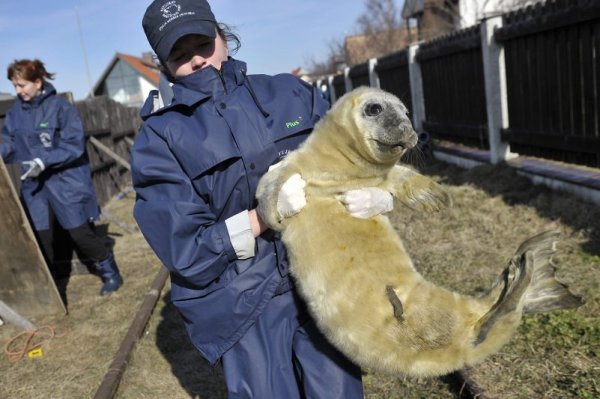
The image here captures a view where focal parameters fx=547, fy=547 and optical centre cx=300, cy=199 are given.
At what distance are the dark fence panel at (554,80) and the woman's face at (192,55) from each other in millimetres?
4826

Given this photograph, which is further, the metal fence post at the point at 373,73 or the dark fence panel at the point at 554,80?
the metal fence post at the point at 373,73

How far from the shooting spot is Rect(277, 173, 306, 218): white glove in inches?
74.2

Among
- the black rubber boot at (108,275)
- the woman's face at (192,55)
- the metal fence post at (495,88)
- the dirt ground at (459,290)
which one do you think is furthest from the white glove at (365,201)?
the metal fence post at (495,88)

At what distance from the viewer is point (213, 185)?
216cm

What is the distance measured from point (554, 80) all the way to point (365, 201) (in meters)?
5.65

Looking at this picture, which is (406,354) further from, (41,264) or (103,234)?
(103,234)

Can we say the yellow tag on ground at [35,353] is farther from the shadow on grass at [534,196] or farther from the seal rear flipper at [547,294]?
the shadow on grass at [534,196]

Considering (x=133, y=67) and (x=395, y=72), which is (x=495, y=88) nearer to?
(x=395, y=72)

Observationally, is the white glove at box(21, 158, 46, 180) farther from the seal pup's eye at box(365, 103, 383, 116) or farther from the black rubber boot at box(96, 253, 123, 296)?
the seal pup's eye at box(365, 103, 383, 116)

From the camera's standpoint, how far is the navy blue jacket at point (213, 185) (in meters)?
2.03

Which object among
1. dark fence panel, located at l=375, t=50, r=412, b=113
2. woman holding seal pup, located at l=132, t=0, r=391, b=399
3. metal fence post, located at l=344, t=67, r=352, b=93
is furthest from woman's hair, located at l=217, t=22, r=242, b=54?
metal fence post, located at l=344, t=67, r=352, b=93

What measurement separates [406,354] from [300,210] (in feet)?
1.99

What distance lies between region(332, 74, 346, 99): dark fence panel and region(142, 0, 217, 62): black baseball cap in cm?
1535

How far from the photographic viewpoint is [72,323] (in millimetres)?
5582
